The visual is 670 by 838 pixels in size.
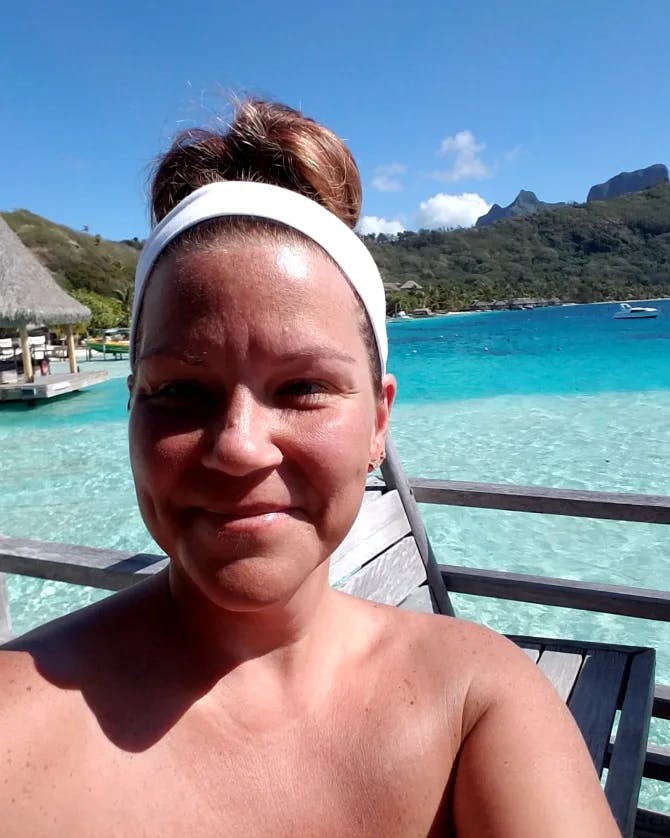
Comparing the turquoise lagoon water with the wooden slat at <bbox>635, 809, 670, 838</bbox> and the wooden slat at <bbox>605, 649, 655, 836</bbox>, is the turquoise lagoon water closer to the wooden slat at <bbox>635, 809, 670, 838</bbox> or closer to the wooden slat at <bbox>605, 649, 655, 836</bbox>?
the wooden slat at <bbox>635, 809, 670, 838</bbox>

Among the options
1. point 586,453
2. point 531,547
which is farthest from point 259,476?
point 586,453

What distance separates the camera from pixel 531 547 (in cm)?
650

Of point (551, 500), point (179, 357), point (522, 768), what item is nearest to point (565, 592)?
point (551, 500)

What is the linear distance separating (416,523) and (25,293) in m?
16.6

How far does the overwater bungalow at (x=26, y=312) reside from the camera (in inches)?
591

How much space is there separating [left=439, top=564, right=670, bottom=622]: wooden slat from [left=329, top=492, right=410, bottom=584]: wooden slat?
319 millimetres

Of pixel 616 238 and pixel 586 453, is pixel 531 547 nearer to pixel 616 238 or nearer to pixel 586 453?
pixel 586 453

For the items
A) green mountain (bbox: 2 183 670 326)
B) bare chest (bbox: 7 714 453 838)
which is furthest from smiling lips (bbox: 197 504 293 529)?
green mountain (bbox: 2 183 670 326)

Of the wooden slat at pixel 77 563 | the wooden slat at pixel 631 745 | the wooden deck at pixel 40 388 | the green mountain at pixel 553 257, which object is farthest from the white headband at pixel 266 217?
the green mountain at pixel 553 257

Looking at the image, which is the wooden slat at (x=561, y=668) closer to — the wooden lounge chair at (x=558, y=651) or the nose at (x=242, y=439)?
the wooden lounge chair at (x=558, y=651)

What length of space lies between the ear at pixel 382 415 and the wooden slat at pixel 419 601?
1480 millimetres

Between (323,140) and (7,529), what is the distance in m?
7.19

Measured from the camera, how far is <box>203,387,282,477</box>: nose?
73 cm

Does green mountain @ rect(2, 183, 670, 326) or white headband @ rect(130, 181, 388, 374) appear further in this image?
green mountain @ rect(2, 183, 670, 326)
